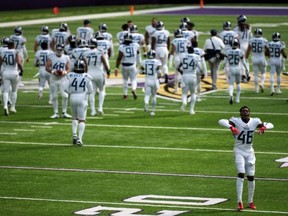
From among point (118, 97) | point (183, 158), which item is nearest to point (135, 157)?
point (183, 158)

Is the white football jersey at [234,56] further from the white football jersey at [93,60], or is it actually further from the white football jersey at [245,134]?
the white football jersey at [245,134]

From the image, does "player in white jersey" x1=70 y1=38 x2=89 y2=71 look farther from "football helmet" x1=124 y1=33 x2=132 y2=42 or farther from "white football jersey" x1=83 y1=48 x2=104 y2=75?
"football helmet" x1=124 y1=33 x2=132 y2=42

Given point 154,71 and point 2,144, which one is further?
point 154,71

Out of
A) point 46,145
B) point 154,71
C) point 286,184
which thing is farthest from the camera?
point 154,71

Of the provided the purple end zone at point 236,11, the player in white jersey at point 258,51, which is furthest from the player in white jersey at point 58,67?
the purple end zone at point 236,11

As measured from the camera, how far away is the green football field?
779 inches

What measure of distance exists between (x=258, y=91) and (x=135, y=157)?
10.8 m

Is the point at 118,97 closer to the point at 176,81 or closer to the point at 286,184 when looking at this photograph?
the point at 176,81

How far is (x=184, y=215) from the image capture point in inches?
742

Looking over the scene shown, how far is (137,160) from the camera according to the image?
2383 cm

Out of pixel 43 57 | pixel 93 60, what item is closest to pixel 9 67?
pixel 43 57

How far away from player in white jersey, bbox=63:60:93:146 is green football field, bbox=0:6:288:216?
416mm

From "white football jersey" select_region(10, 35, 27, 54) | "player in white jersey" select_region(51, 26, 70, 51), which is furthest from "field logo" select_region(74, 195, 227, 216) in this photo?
"white football jersey" select_region(10, 35, 27, 54)

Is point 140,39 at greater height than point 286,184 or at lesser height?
greater
